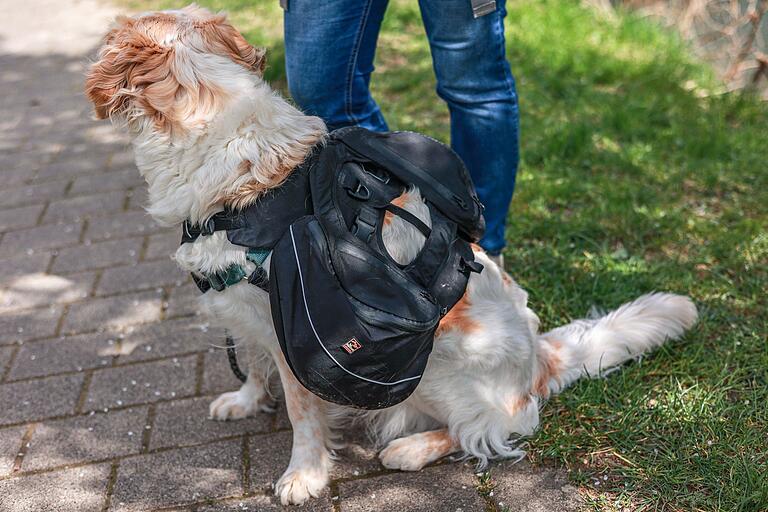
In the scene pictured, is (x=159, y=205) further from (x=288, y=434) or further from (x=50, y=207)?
(x=50, y=207)

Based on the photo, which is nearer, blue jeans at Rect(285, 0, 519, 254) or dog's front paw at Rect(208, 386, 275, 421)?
blue jeans at Rect(285, 0, 519, 254)

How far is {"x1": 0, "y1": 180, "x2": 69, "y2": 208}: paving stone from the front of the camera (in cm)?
503

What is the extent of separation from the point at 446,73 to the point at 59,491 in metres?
2.18

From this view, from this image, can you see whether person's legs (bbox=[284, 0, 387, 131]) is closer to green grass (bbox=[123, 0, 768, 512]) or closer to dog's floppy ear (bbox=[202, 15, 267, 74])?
dog's floppy ear (bbox=[202, 15, 267, 74])

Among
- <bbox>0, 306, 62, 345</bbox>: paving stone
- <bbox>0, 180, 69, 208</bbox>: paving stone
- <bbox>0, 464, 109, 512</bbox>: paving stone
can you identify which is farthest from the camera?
<bbox>0, 180, 69, 208</bbox>: paving stone

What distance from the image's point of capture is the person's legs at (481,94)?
2.94m

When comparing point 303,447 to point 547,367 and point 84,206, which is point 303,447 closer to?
point 547,367

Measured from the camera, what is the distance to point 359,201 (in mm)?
2439

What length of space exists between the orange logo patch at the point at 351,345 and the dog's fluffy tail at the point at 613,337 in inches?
39.9

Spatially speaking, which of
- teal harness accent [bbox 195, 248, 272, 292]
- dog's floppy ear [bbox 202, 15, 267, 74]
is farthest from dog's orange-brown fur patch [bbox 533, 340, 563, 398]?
dog's floppy ear [bbox 202, 15, 267, 74]

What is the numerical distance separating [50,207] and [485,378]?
3.40 metres

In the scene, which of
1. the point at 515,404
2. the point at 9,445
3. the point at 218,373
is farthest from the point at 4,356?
the point at 515,404

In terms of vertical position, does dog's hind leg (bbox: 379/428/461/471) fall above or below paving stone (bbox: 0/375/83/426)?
above

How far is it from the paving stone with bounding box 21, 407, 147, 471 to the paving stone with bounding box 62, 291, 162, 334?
674 millimetres
